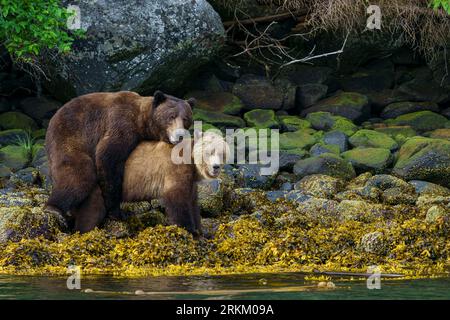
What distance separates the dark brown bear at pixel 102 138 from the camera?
1154 cm

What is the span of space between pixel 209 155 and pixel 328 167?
4.29 metres

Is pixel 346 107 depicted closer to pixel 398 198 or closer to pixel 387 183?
pixel 387 183

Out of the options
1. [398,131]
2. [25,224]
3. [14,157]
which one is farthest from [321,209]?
[14,157]

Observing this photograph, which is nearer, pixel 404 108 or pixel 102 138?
→ pixel 102 138

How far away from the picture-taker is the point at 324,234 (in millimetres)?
11078

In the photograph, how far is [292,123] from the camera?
1705cm

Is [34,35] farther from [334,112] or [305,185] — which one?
[334,112]

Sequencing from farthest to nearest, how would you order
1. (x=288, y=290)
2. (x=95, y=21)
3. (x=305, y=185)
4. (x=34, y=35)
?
(x=95, y=21), (x=305, y=185), (x=34, y=35), (x=288, y=290)

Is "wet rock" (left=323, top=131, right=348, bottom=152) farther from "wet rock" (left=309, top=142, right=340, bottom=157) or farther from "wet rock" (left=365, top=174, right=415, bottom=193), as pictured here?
"wet rock" (left=365, top=174, right=415, bottom=193)

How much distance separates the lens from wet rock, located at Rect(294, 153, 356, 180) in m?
15.2

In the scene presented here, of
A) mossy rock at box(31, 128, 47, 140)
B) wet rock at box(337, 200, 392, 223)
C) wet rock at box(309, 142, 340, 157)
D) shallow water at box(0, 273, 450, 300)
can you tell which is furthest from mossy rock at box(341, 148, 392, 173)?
shallow water at box(0, 273, 450, 300)
